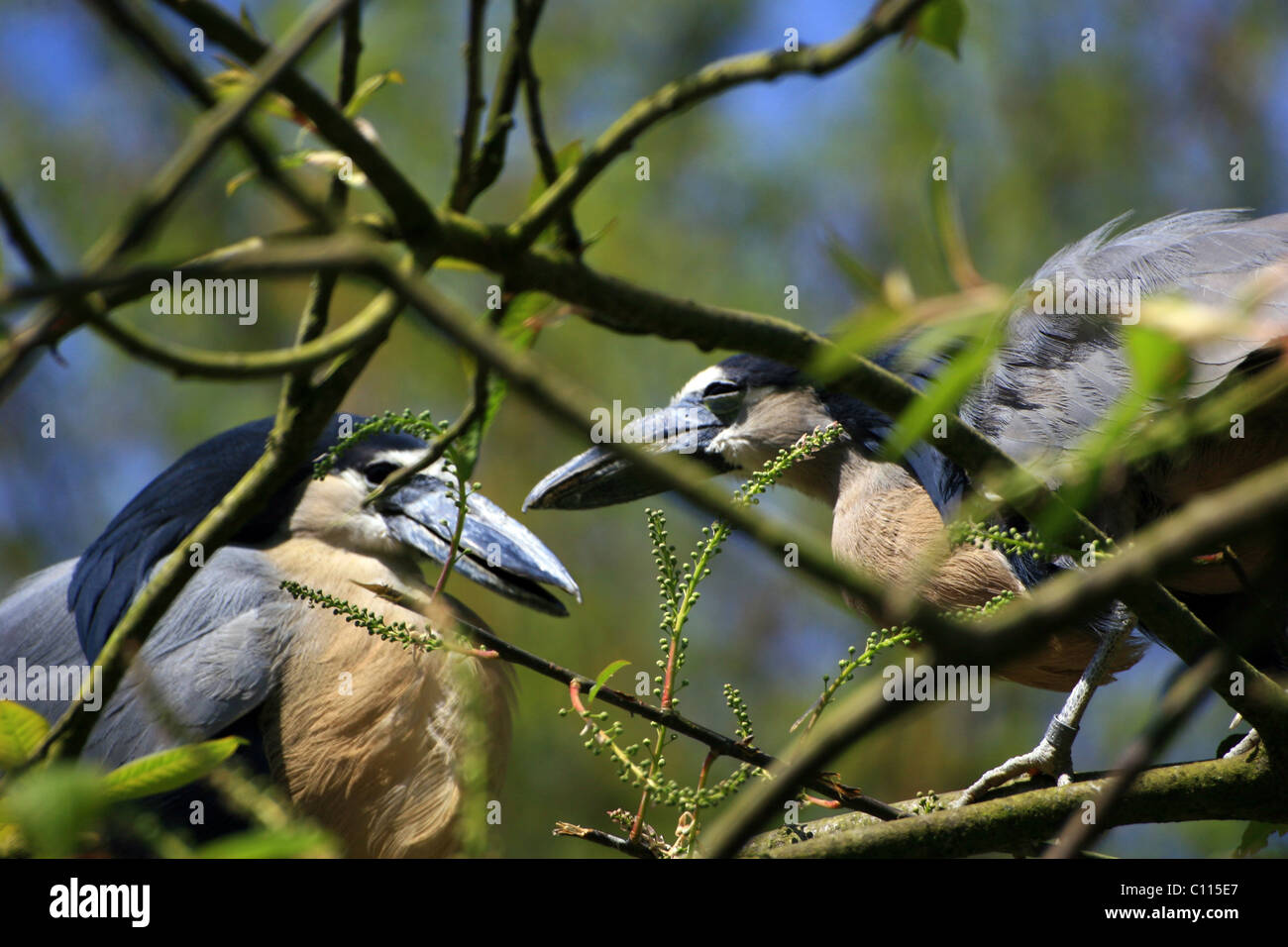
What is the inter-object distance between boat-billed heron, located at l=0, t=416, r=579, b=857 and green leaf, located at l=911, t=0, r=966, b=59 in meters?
Result: 1.48

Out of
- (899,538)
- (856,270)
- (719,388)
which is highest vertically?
(719,388)

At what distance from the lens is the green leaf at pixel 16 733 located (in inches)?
28.1

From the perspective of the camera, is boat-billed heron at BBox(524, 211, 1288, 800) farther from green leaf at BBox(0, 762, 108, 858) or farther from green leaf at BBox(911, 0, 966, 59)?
green leaf at BBox(0, 762, 108, 858)

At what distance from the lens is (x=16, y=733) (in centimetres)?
72

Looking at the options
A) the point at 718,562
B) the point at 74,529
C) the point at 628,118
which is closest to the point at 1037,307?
the point at 628,118

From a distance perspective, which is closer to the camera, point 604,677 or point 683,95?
point 683,95

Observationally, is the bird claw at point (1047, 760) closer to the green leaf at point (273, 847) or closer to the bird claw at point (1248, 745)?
the bird claw at point (1248, 745)

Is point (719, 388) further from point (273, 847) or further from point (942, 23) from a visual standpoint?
point (273, 847)

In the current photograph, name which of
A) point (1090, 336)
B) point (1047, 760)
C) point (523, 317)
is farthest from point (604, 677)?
point (1090, 336)

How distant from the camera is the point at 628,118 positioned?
820 mm

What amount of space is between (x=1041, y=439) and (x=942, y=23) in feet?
4.70

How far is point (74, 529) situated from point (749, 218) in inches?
151

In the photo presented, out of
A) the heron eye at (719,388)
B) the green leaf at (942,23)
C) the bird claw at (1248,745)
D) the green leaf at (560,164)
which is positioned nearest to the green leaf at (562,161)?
the green leaf at (560,164)

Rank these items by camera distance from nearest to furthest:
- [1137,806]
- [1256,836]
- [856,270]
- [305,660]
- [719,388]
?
[856,270] < [1137,806] < [1256,836] < [305,660] < [719,388]
